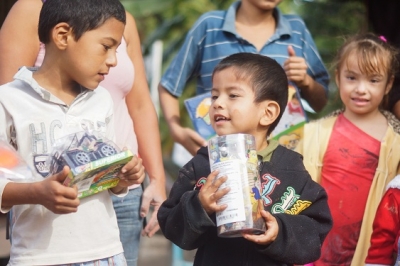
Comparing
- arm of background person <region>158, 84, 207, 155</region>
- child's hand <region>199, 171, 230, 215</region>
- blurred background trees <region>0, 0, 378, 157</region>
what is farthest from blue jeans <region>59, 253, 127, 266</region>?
blurred background trees <region>0, 0, 378, 157</region>

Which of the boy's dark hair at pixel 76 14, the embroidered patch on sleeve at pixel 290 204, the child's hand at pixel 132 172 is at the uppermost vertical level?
the boy's dark hair at pixel 76 14

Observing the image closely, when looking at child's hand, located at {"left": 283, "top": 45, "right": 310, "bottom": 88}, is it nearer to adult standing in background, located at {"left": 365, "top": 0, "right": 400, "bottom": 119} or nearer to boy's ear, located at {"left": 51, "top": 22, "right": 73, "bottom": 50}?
adult standing in background, located at {"left": 365, "top": 0, "right": 400, "bottom": 119}

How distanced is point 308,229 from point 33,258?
1.04 metres

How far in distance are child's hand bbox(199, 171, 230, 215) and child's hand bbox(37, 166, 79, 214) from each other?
1.48 ft

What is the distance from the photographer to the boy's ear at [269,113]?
11.3 feet

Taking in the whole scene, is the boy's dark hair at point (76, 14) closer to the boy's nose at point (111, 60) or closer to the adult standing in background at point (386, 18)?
the boy's nose at point (111, 60)

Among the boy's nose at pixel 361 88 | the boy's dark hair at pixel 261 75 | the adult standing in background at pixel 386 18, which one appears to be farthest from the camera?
the adult standing in background at pixel 386 18

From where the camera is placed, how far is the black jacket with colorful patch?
3.17 m

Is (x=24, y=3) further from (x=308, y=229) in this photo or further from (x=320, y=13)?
(x=320, y=13)

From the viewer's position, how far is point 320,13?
415 inches

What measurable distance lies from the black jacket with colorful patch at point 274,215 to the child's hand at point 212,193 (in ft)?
0.25

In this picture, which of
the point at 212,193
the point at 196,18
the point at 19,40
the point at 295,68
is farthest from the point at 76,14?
the point at 196,18

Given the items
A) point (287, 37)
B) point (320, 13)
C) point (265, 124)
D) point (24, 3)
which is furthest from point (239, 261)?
point (320, 13)

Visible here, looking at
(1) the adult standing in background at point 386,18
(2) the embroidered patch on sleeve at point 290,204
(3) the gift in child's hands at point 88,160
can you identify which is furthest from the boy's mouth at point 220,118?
(1) the adult standing in background at point 386,18
